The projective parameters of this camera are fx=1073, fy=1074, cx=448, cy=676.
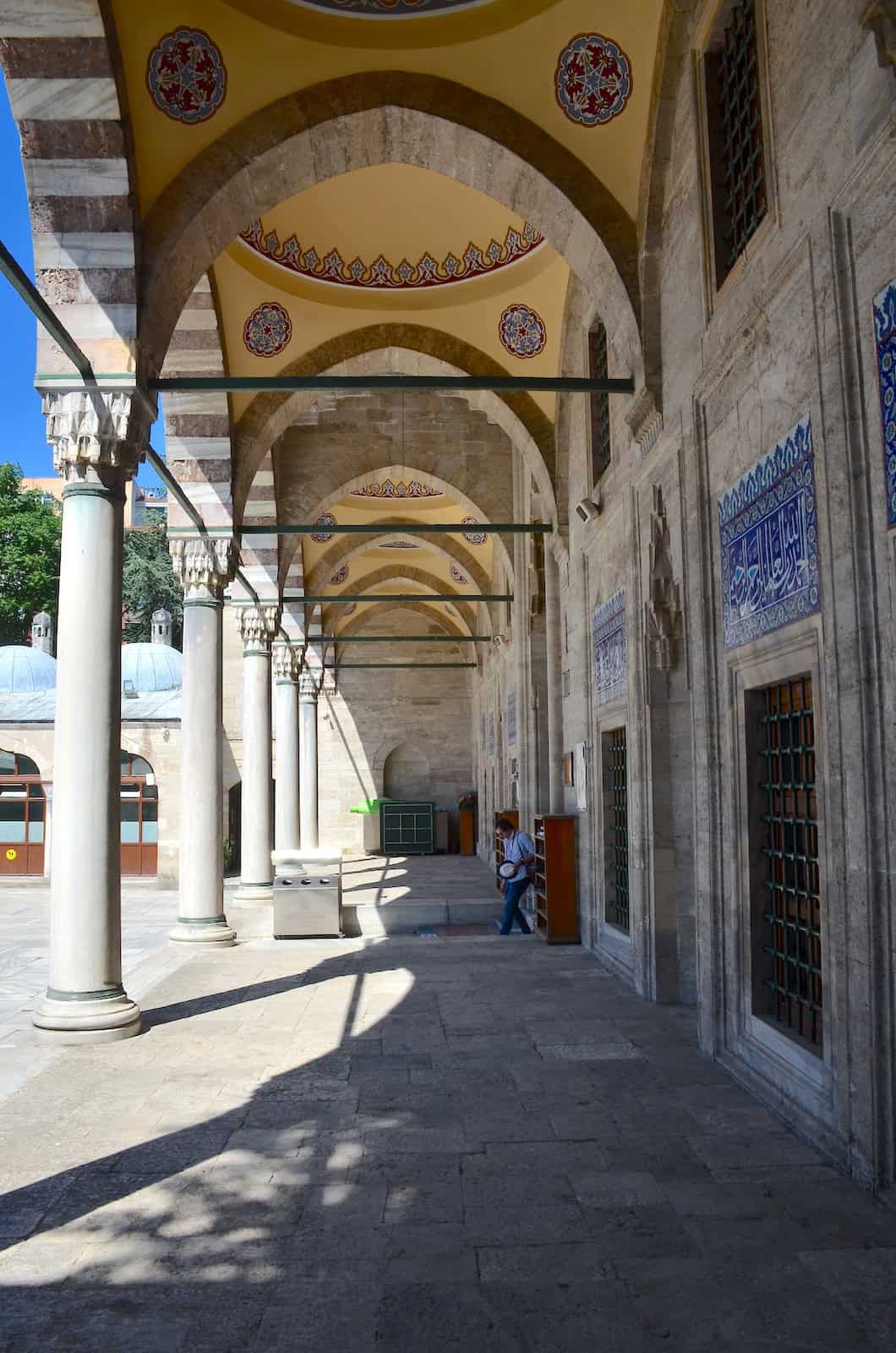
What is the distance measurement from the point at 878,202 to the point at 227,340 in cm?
741

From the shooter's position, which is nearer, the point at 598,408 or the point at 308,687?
the point at 598,408

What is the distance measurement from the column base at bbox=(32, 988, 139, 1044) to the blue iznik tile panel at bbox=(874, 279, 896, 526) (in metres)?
5.03

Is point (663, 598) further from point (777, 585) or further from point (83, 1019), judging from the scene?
point (83, 1019)

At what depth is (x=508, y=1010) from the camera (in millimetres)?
6848

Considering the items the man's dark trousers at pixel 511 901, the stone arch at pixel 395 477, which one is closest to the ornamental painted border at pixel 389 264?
the stone arch at pixel 395 477

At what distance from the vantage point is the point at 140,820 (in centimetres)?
2028

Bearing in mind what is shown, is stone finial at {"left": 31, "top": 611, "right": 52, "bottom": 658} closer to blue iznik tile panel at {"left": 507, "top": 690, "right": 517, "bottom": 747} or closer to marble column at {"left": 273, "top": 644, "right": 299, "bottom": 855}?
marble column at {"left": 273, "top": 644, "right": 299, "bottom": 855}

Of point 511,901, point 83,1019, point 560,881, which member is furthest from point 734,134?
point 511,901

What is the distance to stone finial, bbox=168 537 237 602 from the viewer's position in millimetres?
10398

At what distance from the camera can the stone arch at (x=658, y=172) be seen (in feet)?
20.9

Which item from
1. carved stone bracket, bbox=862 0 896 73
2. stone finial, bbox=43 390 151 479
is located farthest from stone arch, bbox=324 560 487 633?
carved stone bracket, bbox=862 0 896 73

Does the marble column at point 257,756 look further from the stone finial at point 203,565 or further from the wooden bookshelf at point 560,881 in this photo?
the wooden bookshelf at point 560,881

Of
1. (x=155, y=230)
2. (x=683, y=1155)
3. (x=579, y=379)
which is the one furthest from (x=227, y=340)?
(x=683, y=1155)

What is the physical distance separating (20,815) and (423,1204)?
18.3 meters
